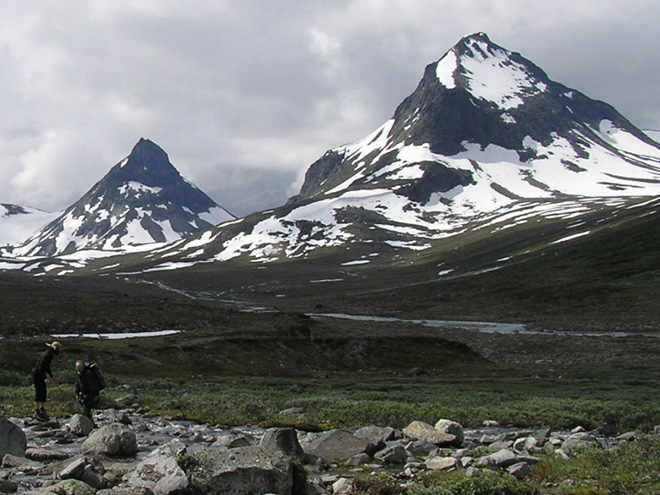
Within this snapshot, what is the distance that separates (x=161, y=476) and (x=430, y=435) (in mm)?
10095

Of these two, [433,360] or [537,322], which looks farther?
[537,322]

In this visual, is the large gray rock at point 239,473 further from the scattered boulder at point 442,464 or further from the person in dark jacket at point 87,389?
the person in dark jacket at point 87,389

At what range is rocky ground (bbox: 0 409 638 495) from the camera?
401 inches

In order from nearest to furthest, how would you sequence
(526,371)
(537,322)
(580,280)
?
1. (526,371)
2. (537,322)
3. (580,280)

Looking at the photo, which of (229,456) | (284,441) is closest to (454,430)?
(284,441)

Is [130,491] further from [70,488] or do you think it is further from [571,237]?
[571,237]

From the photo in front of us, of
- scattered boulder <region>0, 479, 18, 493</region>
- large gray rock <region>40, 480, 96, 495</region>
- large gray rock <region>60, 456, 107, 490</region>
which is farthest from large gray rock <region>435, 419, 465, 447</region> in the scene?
scattered boulder <region>0, 479, 18, 493</region>

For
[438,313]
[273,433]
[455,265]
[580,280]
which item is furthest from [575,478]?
[455,265]

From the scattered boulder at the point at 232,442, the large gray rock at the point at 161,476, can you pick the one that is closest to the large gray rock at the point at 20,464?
the large gray rock at the point at 161,476

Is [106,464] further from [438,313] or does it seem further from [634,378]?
[438,313]

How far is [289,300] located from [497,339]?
302 feet

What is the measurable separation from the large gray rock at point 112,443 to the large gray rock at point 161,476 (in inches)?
160

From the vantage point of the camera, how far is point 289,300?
547ft

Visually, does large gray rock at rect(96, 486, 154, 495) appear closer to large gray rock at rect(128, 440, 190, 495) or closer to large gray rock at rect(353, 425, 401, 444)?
large gray rock at rect(128, 440, 190, 495)
